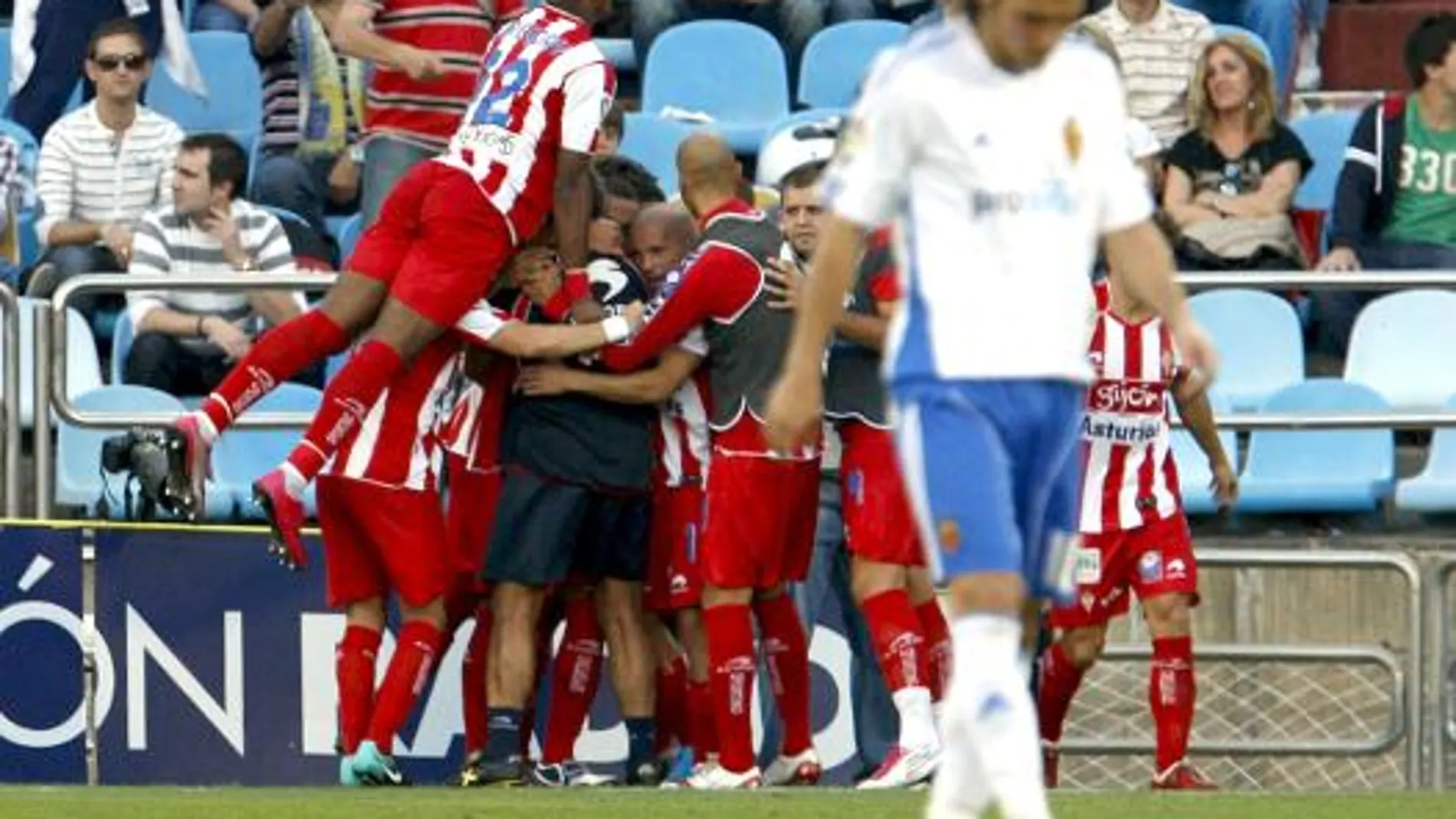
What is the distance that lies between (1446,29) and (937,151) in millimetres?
7862

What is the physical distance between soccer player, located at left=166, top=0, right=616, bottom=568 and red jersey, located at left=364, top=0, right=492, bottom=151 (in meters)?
0.90

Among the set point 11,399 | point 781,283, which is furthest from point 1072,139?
point 11,399

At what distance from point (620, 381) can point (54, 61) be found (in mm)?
5137

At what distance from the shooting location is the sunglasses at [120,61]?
1636cm

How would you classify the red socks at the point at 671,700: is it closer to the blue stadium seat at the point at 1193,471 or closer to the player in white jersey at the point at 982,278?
the blue stadium seat at the point at 1193,471

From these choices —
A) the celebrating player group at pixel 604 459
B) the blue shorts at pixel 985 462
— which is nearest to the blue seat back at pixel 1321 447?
the celebrating player group at pixel 604 459

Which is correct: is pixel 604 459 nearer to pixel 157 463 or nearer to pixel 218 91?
pixel 157 463

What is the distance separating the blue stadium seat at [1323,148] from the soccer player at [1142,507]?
3.72m

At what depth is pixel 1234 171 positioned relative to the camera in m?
15.7

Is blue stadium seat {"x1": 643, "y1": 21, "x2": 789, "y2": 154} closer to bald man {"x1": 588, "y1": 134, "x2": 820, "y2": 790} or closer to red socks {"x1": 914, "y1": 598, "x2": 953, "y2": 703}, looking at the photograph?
bald man {"x1": 588, "y1": 134, "x2": 820, "y2": 790}

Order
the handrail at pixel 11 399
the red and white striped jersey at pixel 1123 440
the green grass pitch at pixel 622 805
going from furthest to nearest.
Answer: the handrail at pixel 11 399, the red and white striped jersey at pixel 1123 440, the green grass pitch at pixel 622 805

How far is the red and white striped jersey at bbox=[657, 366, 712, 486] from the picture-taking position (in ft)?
43.5

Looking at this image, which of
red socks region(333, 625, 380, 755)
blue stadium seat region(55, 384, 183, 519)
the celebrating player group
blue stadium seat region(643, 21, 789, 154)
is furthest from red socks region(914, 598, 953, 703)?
blue stadium seat region(643, 21, 789, 154)

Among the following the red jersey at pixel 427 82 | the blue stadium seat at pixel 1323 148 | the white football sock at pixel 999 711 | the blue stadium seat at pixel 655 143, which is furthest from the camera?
the blue stadium seat at pixel 1323 148
